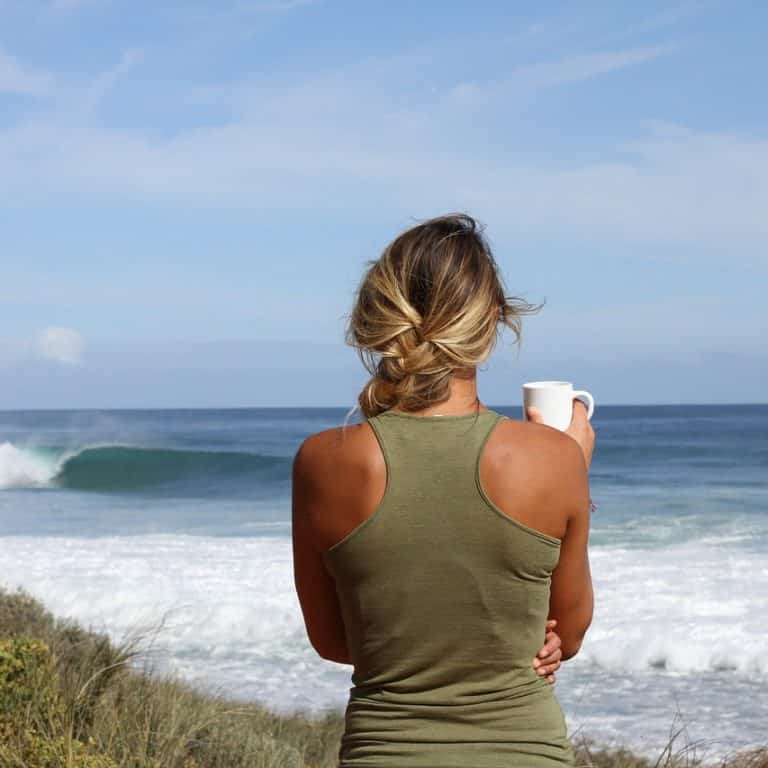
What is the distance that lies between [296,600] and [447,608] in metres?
9.12

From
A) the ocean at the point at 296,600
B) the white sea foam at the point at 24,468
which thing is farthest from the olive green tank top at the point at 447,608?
the white sea foam at the point at 24,468

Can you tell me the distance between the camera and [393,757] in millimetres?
1737

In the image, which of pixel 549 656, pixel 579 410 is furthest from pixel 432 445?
pixel 579 410

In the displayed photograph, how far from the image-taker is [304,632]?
9.45m

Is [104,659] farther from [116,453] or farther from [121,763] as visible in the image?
[116,453]

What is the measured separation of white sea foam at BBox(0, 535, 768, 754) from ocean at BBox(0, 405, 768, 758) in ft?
0.08

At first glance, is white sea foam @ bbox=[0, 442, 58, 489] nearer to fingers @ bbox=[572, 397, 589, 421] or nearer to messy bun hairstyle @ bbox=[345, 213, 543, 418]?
fingers @ bbox=[572, 397, 589, 421]

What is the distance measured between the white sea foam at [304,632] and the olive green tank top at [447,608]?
170 inches

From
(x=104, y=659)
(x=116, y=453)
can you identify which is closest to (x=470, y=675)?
(x=104, y=659)

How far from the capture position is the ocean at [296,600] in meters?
7.64

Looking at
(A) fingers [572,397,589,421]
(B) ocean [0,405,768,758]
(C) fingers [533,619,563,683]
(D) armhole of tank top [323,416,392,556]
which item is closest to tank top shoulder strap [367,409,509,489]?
(D) armhole of tank top [323,416,392,556]

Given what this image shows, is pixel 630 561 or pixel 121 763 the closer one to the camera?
pixel 121 763

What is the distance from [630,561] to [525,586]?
12.7 meters

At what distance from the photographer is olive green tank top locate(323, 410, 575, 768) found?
1.68 metres
